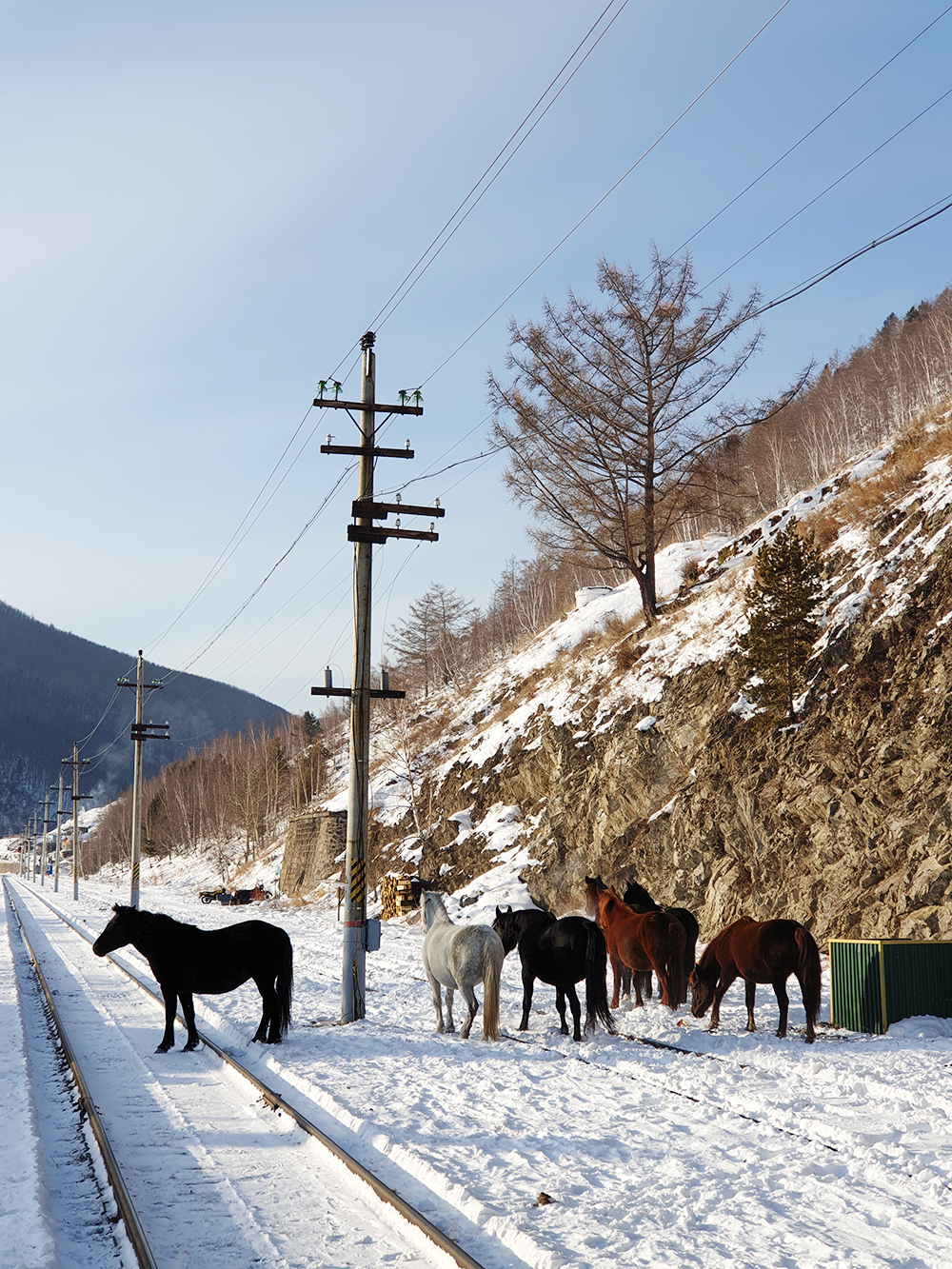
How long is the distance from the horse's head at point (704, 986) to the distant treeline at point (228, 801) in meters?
72.7

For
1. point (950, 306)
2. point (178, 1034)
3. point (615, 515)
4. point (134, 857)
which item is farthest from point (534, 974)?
point (950, 306)

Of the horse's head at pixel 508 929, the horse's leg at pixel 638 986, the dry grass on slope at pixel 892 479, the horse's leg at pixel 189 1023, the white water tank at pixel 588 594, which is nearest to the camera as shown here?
the horse's leg at pixel 189 1023

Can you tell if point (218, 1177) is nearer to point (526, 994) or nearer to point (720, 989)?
point (526, 994)

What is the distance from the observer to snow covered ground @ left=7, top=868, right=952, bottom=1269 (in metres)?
6.19

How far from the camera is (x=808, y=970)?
12758mm

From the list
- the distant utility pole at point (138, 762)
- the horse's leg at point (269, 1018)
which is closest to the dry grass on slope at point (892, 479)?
the horse's leg at point (269, 1018)

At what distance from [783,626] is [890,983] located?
494 inches

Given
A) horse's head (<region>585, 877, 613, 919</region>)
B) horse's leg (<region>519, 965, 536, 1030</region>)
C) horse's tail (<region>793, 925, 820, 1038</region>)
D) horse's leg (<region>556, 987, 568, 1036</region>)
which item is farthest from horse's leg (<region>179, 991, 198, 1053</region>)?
horse's tail (<region>793, 925, 820, 1038</region>)

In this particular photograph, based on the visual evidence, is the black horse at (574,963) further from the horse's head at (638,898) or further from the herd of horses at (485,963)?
the horse's head at (638,898)

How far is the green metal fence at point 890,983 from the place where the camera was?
1346cm

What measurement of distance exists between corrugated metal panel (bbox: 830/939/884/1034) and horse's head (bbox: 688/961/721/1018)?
5.58 feet

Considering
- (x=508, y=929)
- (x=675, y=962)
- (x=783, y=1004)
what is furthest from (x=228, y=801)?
(x=783, y=1004)

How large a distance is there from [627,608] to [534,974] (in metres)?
29.3

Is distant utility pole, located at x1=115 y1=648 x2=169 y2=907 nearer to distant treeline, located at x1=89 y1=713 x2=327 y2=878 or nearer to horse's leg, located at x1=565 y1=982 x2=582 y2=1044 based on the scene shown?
horse's leg, located at x1=565 y1=982 x2=582 y2=1044
